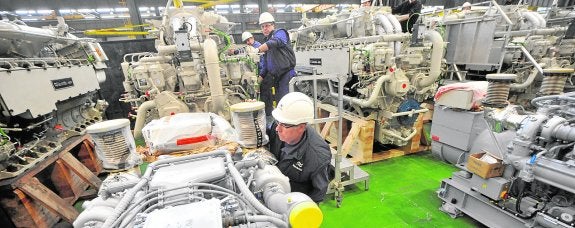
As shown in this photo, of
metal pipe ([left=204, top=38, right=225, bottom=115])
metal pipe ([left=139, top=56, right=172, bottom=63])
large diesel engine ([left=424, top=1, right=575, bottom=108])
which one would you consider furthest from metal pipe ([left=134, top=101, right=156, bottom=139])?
large diesel engine ([left=424, top=1, right=575, bottom=108])

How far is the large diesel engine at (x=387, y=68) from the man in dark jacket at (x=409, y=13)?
2.08 feet

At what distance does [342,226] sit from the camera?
282 cm

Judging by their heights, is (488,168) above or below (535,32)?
below

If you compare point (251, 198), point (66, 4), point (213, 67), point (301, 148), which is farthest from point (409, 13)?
point (66, 4)

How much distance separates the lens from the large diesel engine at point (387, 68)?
3.84 m

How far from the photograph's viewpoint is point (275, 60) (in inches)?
176

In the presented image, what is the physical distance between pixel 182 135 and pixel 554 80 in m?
3.46

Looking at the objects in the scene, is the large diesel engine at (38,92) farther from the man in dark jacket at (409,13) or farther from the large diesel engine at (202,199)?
the man in dark jacket at (409,13)

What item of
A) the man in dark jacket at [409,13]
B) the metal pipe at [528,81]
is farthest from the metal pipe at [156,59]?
the metal pipe at [528,81]

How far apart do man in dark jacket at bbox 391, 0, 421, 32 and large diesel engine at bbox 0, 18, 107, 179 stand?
237 inches

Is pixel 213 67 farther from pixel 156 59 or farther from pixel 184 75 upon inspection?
pixel 156 59

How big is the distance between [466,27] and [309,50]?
3552mm

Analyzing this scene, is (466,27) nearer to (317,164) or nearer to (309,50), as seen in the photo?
(309,50)

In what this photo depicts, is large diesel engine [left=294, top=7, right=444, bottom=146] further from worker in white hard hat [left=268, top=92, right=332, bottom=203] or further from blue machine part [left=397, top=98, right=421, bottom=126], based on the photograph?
worker in white hard hat [left=268, top=92, right=332, bottom=203]
